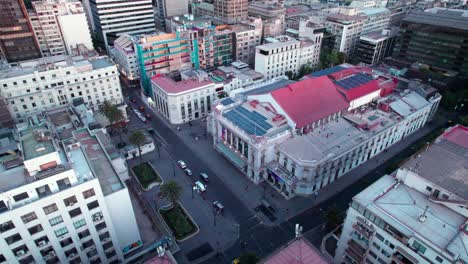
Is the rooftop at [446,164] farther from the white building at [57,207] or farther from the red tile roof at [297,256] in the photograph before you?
the white building at [57,207]

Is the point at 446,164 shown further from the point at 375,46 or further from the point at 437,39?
the point at 375,46

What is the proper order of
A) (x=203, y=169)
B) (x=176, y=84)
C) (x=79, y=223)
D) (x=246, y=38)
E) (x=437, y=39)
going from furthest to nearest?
(x=246, y=38)
(x=437, y=39)
(x=176, y=84)
(x=203, y=169)
(x=79, y=223)

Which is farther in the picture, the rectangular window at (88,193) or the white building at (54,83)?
the white building at (54,83)

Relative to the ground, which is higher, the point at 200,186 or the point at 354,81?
the point at 354,81

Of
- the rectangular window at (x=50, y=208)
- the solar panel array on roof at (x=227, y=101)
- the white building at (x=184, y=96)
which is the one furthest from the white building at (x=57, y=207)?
the white building at (x=184, y=96)

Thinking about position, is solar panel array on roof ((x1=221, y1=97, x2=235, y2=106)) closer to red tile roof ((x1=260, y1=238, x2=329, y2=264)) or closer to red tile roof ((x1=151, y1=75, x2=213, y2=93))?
red tile roof ((x1=151, y1=75, x2=213, y2=93))

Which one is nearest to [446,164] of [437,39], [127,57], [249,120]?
[249,120]

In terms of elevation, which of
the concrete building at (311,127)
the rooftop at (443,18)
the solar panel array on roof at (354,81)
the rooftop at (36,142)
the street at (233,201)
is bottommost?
the street at (233,201)
